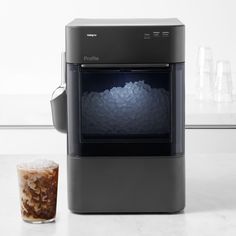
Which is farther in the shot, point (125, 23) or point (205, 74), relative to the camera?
point (205, 74)

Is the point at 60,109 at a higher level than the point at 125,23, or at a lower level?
lower

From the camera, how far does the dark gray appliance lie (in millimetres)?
1646

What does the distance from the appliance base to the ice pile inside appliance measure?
8 centimetres

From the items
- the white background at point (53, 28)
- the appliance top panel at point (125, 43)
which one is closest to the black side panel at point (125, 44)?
the appliance top panel at point (125, 43)

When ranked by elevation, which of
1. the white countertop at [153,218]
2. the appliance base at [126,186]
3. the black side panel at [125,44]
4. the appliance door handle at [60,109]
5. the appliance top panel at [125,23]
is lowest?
the white countertop at [153,218]

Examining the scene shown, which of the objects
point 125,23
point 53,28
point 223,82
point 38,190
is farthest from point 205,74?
point 38,190

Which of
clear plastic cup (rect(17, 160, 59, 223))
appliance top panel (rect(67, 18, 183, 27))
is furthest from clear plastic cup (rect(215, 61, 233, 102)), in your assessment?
clear plastic cup (rect(17, 160, 59, 223))

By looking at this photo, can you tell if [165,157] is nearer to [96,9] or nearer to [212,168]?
[212,168]

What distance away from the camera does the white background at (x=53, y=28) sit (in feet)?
12.4

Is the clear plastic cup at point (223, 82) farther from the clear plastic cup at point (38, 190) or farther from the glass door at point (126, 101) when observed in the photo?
the clear plastic cup at point (38, 190)

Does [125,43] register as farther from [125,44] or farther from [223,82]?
[223,82]

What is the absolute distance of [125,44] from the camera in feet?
5.39

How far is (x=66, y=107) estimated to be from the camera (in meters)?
1.72

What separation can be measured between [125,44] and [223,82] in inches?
73.0
